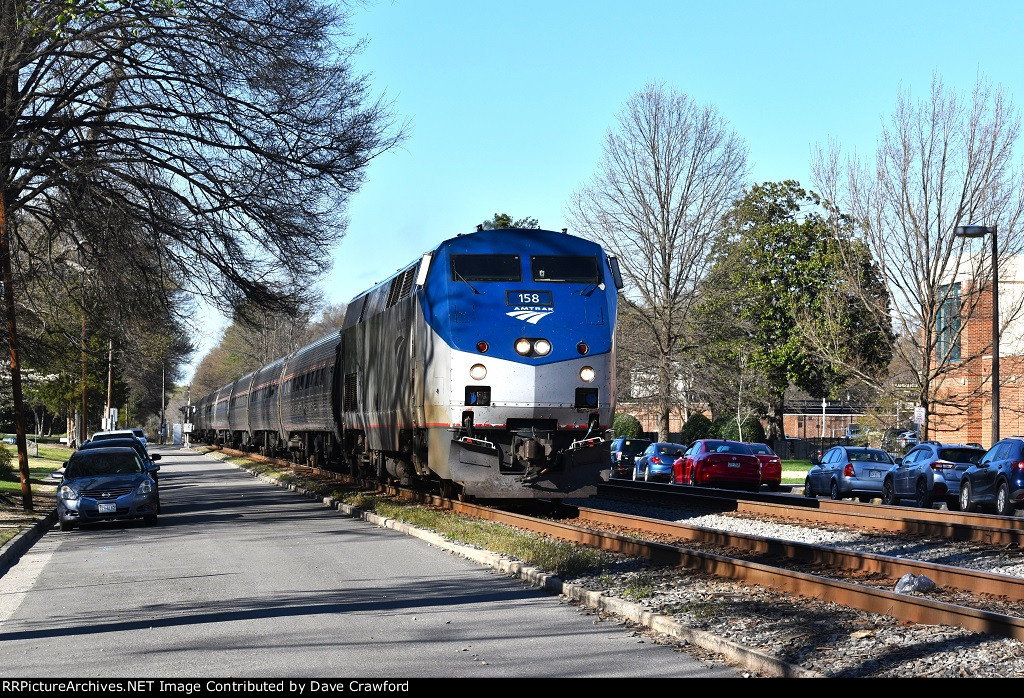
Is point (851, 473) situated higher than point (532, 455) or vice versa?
point (532, 455)

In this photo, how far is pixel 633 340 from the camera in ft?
157

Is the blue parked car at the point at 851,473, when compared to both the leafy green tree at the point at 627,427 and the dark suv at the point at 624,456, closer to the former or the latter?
the dark suv at the point at 624,456

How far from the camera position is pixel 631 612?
10.4 m

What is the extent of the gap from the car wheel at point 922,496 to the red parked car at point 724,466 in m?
6.97

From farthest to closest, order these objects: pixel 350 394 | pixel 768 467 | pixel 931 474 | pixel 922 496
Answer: pixel 768 467
pixel 350 394
pixel 922 496
pixel 931 474

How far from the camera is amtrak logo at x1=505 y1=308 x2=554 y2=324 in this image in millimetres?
18766

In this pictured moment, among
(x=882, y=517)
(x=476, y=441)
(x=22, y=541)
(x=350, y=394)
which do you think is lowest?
(x=22, y=541)

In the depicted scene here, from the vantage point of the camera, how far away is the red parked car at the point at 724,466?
3266 centimetres

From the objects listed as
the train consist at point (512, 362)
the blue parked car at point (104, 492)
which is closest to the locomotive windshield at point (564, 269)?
the train consist at point (512, 362)

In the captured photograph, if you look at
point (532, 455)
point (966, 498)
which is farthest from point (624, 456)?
point (532, 455)

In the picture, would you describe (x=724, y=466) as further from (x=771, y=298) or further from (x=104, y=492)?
(x=771, y=298)

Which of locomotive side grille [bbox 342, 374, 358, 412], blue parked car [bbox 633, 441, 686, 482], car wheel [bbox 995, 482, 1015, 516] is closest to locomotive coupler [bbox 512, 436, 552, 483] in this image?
car wheel [bbox 995, 482, 1015, 516]

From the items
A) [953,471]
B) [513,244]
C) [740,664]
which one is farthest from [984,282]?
[740,664]

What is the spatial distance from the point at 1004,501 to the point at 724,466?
11.6 m
